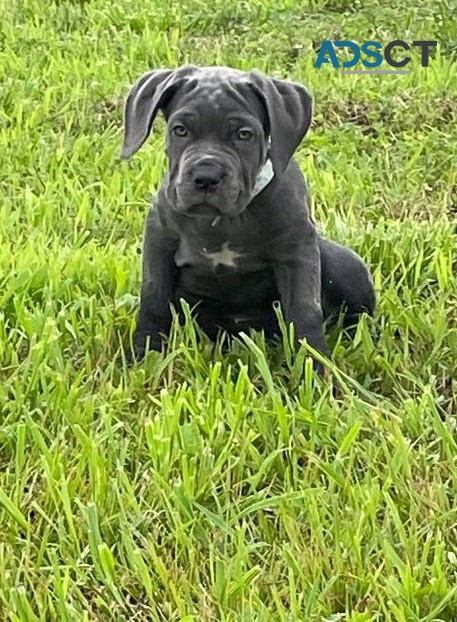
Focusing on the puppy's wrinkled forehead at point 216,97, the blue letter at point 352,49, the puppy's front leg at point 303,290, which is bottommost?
the blue letter at point 352,49

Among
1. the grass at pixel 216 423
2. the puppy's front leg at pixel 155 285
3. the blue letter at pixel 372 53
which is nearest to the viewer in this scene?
the grass at pixel 216 423

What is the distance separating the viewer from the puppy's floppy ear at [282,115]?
3.55 metres

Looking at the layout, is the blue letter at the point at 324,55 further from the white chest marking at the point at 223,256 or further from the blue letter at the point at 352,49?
A: the white chest marking at the point at 223,256

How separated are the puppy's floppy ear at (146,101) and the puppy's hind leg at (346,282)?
2.55ft

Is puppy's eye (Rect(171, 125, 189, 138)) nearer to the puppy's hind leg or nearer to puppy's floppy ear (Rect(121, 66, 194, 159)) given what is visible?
puppy's floppy ear (Rect(121, 66, 194, 159))

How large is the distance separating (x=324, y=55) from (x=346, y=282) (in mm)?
3639

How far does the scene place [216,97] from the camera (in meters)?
3.50

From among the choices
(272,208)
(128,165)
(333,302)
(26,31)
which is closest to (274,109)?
(272,208)

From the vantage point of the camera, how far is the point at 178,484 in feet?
9.87

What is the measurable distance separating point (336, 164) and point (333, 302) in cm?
169

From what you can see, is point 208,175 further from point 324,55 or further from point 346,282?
point 324,55

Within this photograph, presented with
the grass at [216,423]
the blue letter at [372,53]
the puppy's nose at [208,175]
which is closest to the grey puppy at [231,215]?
the puppy's nose at [208,175]

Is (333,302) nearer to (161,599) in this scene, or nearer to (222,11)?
(161,599)

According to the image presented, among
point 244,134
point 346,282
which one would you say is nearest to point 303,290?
point 346,282
